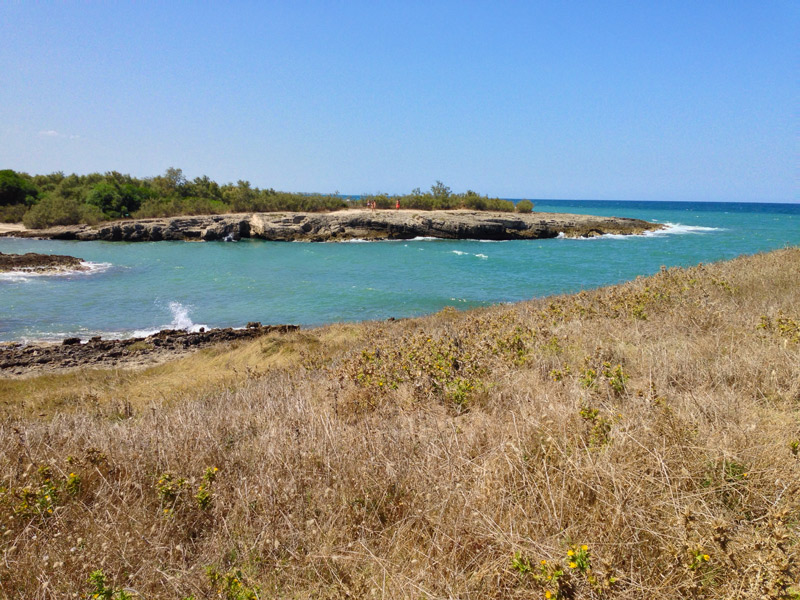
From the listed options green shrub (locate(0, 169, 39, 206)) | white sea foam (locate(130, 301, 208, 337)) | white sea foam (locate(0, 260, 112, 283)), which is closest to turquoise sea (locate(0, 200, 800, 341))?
white sea foam (locate(130, 301, 208, 337))

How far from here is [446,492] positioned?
2.71m

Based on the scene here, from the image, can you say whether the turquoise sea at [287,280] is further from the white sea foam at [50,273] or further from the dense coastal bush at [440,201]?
the dense coastal bush at [440,201]

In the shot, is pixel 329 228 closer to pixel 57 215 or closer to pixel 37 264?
pixel 37 264

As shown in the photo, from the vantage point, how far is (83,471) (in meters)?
3.35

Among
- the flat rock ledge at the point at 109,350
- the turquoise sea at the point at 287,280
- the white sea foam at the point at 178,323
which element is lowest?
the flat rock ledge at the point at 109,350

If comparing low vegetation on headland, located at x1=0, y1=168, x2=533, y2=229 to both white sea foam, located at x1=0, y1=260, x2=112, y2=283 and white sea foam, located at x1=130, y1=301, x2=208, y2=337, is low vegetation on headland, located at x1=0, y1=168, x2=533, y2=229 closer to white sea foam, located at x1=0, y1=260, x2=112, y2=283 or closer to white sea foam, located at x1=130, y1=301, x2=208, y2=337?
white sea foam, located at x1=0, y1=260, x2=112, y2=283

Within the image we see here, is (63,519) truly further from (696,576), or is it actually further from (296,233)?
(296,233)

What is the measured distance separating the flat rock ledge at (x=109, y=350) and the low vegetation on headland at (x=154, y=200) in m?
42.1

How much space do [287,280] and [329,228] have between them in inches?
945

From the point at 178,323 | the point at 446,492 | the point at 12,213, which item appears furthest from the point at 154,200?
the point at 446,492

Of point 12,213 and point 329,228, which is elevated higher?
point 12,213

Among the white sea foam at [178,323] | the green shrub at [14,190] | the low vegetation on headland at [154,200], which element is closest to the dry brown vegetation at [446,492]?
the white sea foam at [178,323]

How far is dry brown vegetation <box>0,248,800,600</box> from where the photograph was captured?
2.10 meters

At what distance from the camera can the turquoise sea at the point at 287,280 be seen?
1762cm
